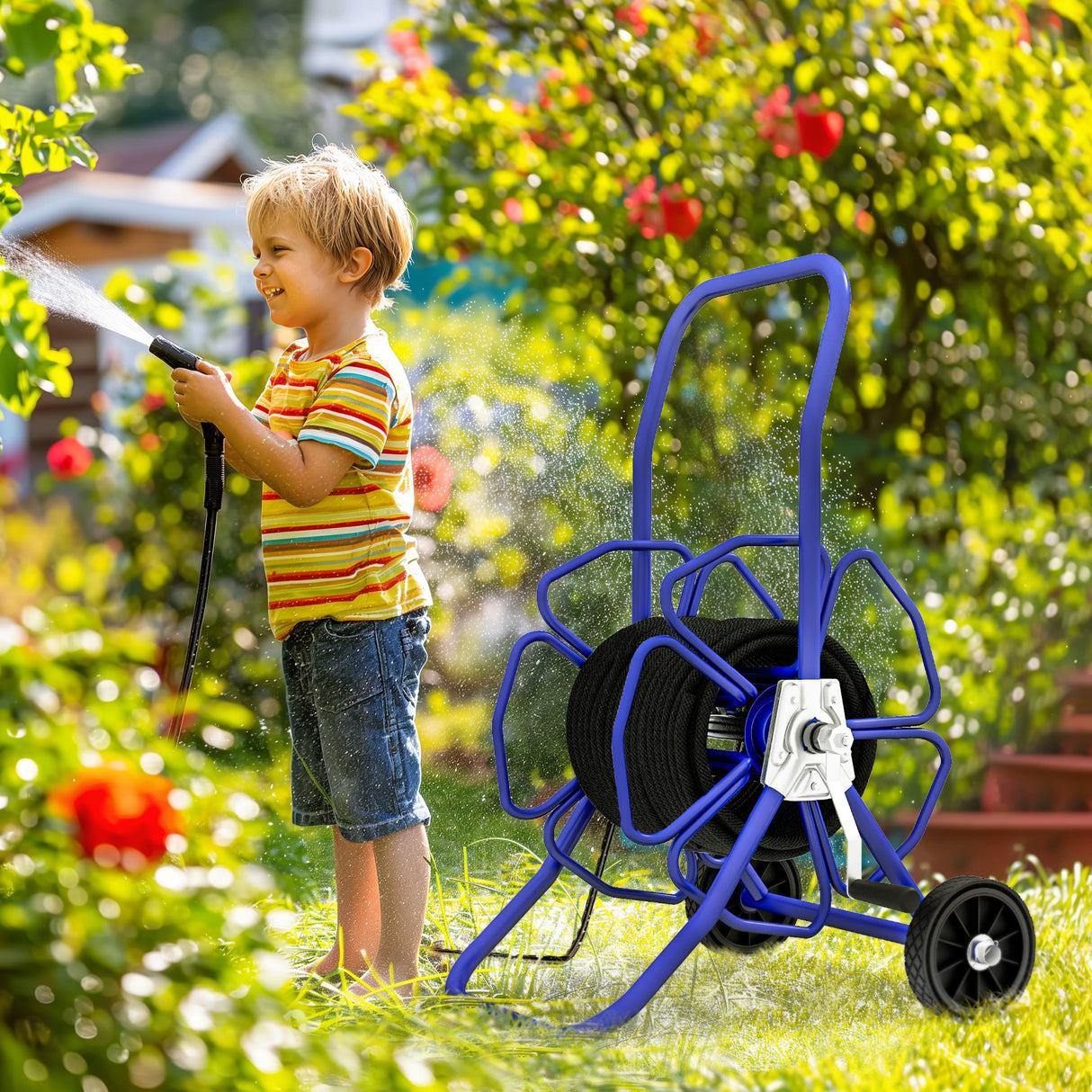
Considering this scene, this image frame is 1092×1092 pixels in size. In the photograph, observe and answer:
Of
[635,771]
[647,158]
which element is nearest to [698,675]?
[635,771]

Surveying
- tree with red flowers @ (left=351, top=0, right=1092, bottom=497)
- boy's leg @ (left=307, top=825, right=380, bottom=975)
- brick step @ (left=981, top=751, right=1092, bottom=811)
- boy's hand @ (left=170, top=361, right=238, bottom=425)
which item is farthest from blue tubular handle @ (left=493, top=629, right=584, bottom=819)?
brick step @ (left=981, top=751, right=1092, bottom=811)

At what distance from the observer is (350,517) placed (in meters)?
2.10

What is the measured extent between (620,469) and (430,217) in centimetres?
131

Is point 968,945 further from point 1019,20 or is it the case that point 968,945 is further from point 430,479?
point 1019,20

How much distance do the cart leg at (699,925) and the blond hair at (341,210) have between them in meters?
1.06

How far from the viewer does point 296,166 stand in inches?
85.1

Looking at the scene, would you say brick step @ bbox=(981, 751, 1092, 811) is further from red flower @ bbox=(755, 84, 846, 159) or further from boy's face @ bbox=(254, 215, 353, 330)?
boy's face @ bbox=(254, 215, 353, 330)

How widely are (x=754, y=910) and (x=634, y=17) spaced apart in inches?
90.8

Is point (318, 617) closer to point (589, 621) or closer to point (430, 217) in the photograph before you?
point (589, 621)

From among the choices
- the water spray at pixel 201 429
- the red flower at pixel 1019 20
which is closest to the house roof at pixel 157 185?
the red flower at pixel 1019 20

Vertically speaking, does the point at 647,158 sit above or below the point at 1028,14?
below

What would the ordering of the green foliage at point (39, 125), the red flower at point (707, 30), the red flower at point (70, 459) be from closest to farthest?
the green foliage at point (39, 125) → the red flower at point (707, 30) → the red flower at point (70, 459)

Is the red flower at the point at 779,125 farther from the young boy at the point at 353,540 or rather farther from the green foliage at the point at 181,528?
the young boy at the point at 353,540

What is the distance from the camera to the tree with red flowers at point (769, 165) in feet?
11.4
